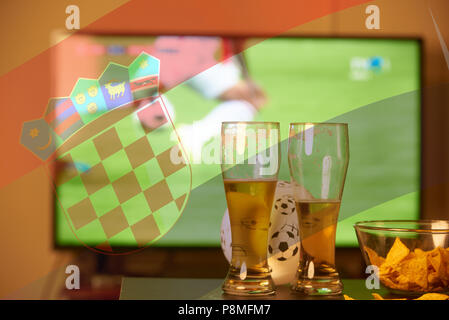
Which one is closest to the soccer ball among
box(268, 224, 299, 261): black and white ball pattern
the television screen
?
box(268, 224, 299, 261): black and white ball pattern

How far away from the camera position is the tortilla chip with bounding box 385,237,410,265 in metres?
0.67

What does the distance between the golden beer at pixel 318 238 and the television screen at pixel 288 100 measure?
1.47 meters

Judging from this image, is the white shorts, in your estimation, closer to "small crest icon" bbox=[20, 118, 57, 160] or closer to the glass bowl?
"small crest icon" bbox=[20, 118, 57, 160]

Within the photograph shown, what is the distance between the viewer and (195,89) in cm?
220

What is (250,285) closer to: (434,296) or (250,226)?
(250,226)

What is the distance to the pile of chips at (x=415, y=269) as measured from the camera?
2.17 ft

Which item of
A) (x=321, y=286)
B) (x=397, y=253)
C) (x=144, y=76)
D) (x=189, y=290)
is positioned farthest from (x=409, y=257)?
(x=144, y=76)

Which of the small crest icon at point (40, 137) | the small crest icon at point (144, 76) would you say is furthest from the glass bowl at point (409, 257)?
the small crest icon at point (40, 137)

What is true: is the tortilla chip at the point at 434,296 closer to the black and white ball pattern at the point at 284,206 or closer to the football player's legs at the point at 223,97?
the black and white ball pattern at the point at 284,206

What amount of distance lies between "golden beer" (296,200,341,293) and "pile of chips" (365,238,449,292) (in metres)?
0.07

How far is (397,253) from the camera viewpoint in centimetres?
68

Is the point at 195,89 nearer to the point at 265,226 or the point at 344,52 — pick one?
the point at 344,52

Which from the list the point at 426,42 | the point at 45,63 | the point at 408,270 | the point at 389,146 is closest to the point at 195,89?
the point at 45,63

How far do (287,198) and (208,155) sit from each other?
1435 mm
